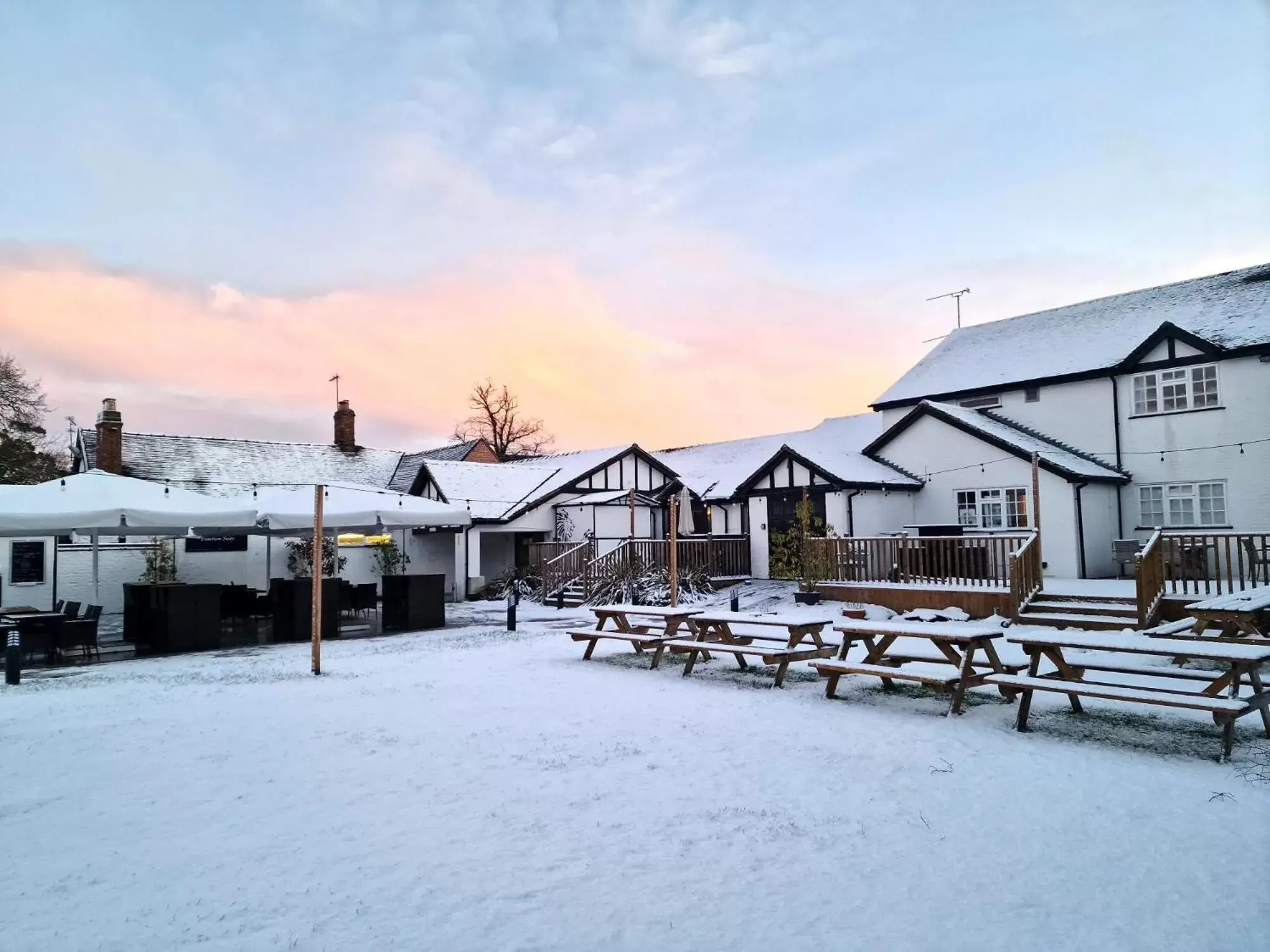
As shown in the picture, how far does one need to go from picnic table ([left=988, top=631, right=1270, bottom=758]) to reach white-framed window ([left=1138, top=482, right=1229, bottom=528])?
42.8ft

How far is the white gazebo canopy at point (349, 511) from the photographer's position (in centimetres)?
1357

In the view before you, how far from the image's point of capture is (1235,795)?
5.34 meters

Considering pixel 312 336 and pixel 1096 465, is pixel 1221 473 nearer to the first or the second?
pixel 1096 465

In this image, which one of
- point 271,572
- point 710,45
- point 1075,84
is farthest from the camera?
point 271,572

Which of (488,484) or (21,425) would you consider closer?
(488,484)

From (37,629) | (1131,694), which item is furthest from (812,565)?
(37,629)

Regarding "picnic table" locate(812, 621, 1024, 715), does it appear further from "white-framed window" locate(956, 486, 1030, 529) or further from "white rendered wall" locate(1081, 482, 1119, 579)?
"white rendered wall" locate(1081, 482, 1119, 579)

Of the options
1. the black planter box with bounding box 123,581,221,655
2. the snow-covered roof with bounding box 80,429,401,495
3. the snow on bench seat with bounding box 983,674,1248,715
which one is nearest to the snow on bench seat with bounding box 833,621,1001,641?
the snow on bench seat with bounding box 983,674,1248,715

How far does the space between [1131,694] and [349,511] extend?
11812 mm

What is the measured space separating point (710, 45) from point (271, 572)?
795 inches

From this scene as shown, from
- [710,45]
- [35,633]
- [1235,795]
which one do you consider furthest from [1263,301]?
[35,633]

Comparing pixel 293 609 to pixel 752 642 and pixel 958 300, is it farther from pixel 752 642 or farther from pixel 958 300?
pixel 958 300

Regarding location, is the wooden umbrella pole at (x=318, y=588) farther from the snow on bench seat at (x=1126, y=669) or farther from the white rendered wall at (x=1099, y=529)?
the white rendered wall at (x=1099, y=529)

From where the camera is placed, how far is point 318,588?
11.3 m
